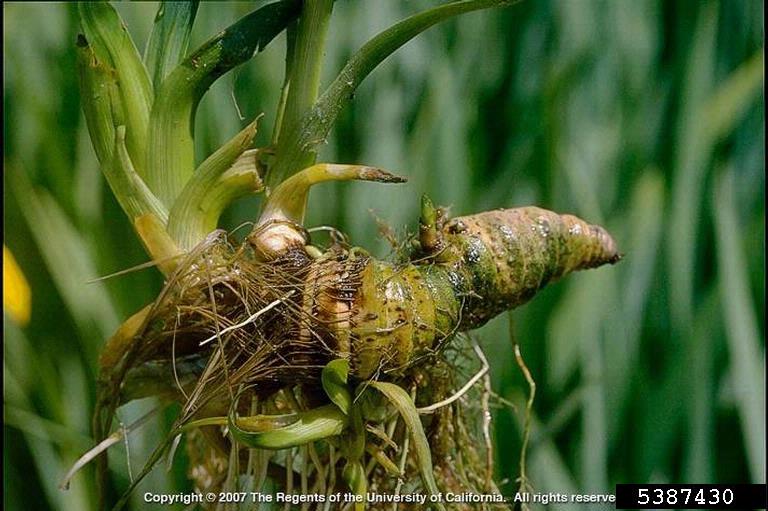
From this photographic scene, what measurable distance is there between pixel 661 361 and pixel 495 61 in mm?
301

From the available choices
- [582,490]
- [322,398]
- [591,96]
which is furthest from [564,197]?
[322,398]

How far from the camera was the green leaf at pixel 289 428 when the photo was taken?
14.3 inches

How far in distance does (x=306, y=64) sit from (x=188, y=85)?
0.05m

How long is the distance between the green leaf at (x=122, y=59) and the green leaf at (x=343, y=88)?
61mm

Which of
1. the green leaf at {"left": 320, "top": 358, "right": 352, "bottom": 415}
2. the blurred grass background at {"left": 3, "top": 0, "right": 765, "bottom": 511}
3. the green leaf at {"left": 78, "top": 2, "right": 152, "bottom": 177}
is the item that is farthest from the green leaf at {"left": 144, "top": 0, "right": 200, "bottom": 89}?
the blurred grass background at {"left": 3, "top": 0, "right": 765, "bottom": 511}

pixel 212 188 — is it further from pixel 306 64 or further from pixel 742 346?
pixel 742 346

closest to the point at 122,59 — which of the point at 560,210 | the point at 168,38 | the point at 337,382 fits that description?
the point at 168,38

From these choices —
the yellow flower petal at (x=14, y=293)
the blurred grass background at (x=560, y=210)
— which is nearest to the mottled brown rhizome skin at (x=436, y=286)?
the blurred grass background at (x=560, y=210)

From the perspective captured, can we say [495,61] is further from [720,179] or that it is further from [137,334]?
[137,334]

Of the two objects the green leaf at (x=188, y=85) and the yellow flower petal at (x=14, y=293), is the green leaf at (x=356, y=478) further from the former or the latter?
the yellow flower petal at (x=14, y=293)

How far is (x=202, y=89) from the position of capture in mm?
406

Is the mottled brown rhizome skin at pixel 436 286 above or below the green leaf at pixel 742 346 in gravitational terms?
above

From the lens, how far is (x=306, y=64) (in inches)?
15.6

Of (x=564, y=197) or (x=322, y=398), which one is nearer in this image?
(x=322, y=398)
